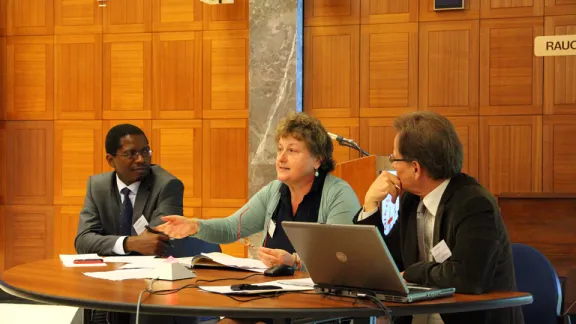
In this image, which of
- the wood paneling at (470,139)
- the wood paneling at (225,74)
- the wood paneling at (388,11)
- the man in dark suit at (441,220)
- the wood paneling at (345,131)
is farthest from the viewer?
the wood paneling at (225,74)

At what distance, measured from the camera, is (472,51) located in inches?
276

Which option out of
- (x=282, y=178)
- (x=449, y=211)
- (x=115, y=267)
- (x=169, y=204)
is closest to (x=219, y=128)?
(x=169, y=204)

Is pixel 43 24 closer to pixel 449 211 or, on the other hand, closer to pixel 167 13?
pixel 167 13

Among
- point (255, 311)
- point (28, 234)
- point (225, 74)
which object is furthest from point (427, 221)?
point (28, 234)

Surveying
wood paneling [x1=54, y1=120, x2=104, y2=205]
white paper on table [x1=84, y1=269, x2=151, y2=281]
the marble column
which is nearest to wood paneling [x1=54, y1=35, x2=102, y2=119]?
wood paneling [x1=54, y1=120, x2=104, y2=205]

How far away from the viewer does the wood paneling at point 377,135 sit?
7207 millimetres

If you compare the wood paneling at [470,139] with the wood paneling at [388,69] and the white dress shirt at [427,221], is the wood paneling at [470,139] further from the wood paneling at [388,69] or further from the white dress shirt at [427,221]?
the white dress shirt at [427,221]

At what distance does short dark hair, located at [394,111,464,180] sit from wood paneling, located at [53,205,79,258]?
5.81 metres

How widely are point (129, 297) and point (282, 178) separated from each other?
1.42 meters

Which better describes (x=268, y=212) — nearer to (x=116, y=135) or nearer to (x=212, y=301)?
(x=116, y=135)

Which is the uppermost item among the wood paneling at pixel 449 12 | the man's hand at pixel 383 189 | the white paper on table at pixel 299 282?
the wood paneling at pixel 449 12

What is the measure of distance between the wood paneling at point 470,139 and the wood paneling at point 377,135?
620 mm

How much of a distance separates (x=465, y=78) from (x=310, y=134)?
12.4 feet

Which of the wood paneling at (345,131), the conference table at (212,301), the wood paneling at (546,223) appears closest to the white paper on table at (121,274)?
the conference table at (212,301)
